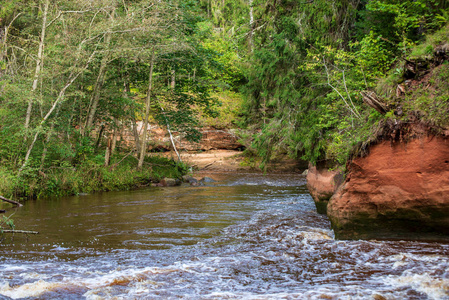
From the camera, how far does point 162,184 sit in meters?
17.2

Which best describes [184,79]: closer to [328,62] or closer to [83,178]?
[83,178]

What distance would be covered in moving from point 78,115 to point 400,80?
1290 cm

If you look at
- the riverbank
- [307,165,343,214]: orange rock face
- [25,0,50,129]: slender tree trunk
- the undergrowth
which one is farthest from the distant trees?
[307,165,343,214]: orange rock face

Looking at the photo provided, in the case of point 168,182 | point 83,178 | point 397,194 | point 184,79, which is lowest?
point 168,182

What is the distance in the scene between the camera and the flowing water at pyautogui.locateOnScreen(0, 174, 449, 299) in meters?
4.40

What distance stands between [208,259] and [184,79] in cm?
1406

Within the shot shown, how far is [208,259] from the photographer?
5707 millimetres

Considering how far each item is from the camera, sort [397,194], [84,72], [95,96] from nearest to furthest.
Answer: [397,194] → [84,72] → [95,96]

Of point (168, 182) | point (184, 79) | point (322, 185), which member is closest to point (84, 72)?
point (184, 79)

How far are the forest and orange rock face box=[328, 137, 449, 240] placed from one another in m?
0.32

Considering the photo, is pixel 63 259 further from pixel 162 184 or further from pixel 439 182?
pixel 162 184

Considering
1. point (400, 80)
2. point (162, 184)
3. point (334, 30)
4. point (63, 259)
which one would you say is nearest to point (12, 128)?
point (162, 184)

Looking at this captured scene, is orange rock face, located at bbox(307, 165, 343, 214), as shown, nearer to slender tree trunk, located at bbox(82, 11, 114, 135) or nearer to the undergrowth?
the undergrowth

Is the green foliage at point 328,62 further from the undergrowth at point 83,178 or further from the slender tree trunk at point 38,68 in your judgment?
the slender tree trunk at point 38,68
